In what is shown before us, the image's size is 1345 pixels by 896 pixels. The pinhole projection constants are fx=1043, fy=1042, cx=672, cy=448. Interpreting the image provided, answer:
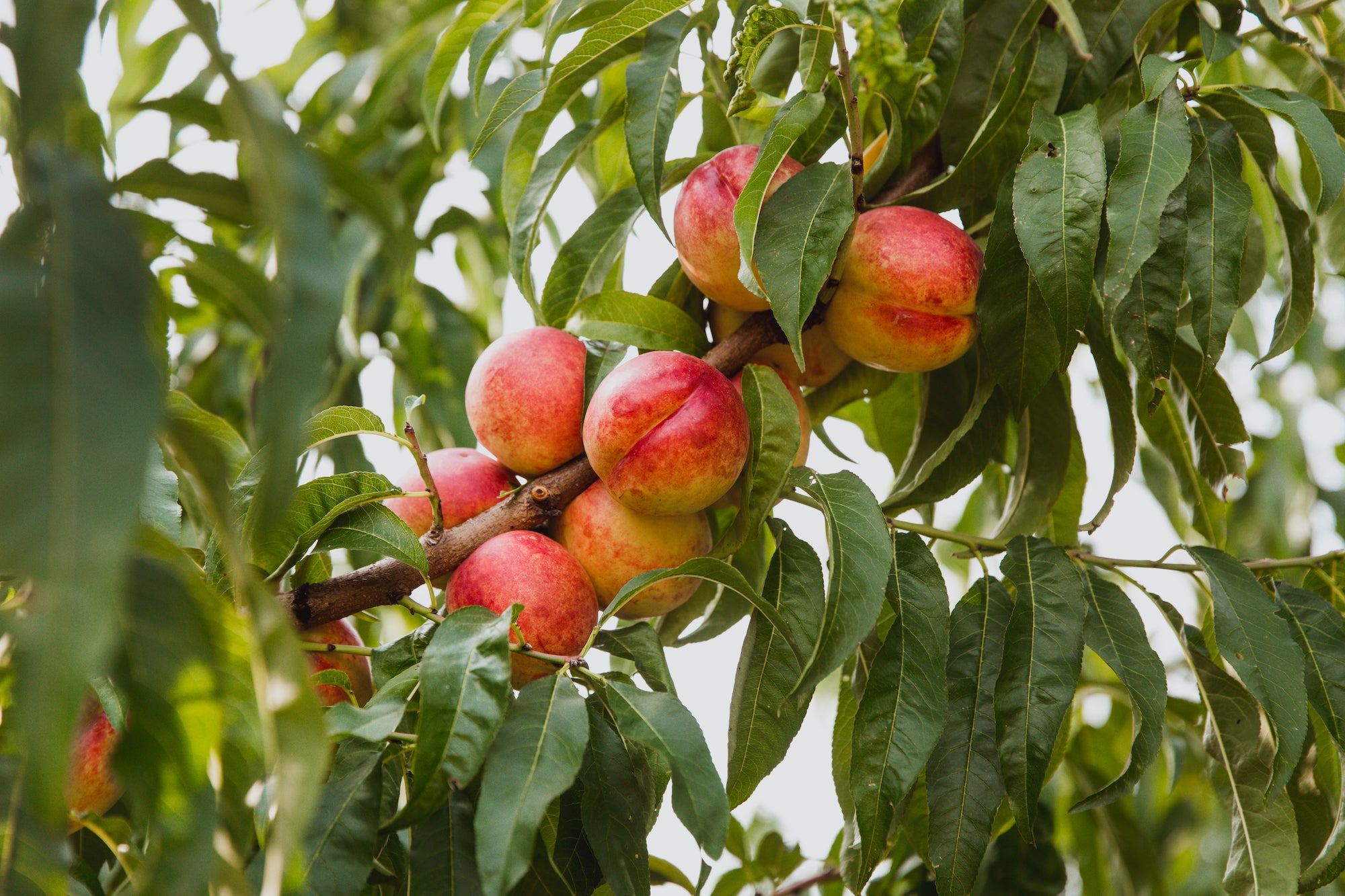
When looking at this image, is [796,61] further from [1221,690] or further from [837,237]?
[1221,690]

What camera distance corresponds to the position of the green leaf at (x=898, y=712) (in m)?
0.84

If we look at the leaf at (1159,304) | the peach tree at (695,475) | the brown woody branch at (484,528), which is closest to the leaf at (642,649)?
the peach tree at (695,475)

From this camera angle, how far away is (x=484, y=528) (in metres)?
1.00

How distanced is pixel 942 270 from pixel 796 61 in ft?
1.11

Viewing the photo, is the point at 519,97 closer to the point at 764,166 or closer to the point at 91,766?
the point at 764,166

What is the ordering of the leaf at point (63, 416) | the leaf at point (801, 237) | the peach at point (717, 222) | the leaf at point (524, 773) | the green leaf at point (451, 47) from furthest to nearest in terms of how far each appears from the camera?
the green leaf at point (451, 47)
the peach at point (717, 222)
the leaf at point (801, 237)
the leaf at point (524, 773)
the leaf at point (63, 416)

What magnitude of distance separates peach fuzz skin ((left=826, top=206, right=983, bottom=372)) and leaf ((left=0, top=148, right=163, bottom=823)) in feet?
2.26

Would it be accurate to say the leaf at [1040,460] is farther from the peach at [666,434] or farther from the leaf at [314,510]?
the leaf at [314,510]

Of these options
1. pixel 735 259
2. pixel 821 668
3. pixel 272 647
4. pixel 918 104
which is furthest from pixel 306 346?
pixel 918 104

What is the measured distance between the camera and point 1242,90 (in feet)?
3.13

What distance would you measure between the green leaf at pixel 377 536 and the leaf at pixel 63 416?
43cm

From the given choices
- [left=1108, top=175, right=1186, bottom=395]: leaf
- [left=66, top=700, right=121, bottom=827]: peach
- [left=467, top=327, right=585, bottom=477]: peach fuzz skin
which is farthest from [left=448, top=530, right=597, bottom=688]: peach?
[left=1108, top=175, right=1186, bottom=395]: leaf

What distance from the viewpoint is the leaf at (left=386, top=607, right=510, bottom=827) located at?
691 millimetres

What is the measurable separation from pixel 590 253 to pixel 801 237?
0.37 meters
